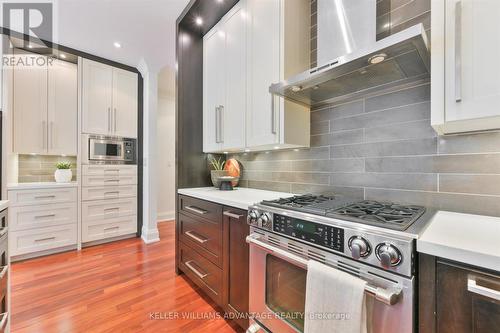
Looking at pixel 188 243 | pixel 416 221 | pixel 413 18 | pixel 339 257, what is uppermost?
pixel 413 18

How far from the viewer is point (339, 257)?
875mm

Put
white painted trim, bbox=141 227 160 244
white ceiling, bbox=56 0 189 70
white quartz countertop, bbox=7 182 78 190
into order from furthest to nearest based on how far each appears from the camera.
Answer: white painted trim, bbox=141 227 160 244, white quartz countertop, bbox=7 182 78 190, white ceiling, bbox=56 0 189 70

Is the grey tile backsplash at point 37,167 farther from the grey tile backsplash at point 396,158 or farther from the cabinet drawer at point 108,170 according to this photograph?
the grey tile backsplash at point 396,158

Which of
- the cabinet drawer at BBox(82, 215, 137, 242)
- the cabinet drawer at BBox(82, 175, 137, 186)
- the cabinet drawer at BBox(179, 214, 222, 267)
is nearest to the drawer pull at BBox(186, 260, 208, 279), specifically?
the cabinet drawer at BBox(179, 214, 222, 267)

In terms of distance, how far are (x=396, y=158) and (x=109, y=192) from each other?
340 centimetres

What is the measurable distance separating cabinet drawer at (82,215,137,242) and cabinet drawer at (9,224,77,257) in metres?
0.14

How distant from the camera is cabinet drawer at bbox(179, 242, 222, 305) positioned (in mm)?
1575

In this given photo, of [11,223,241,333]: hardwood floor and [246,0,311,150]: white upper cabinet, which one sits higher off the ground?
[246,0,311,150]: white upper cabinet

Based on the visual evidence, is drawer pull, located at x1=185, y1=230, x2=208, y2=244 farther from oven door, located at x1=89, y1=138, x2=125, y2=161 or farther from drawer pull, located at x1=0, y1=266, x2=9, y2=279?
oven door, located at x1=89, y1=138, x2=125, y2=161

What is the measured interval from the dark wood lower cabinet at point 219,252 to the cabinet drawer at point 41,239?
183 centimetres

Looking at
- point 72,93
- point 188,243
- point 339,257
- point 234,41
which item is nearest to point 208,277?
point 188,243

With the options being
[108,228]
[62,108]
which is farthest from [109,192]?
[62,108]

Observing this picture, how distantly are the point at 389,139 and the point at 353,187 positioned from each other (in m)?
0.37

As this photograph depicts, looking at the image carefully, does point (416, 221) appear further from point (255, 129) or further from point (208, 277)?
point (208, 277)
